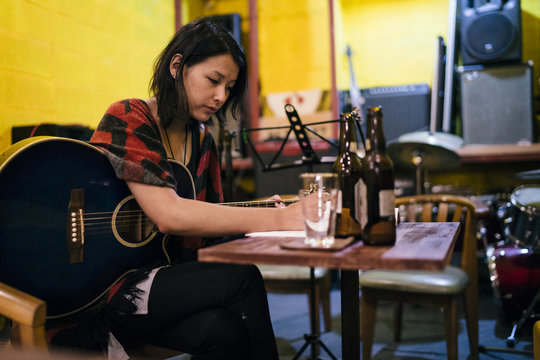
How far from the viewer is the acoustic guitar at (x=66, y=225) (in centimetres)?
100

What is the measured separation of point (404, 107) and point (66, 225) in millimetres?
3177

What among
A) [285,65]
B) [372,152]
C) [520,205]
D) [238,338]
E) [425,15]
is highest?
[425,15]

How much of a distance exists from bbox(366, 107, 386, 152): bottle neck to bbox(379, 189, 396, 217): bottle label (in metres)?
0.11

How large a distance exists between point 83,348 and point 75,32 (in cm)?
230

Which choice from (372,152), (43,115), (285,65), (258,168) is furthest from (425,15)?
(372,152)

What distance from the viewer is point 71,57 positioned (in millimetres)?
2795

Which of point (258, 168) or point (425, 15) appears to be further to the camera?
point (425, 15)

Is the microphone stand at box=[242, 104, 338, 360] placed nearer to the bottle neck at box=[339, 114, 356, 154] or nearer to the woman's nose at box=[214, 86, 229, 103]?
the woman's nose at box=[214, 86, 229, 103]

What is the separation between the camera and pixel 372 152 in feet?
3.29

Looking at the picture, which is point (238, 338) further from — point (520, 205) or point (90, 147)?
point (520, 205)

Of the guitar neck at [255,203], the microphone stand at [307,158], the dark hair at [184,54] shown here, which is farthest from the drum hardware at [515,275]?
the dark hair at [184,54]

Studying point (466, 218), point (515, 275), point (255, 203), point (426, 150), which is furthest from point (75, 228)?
point (426, 150)

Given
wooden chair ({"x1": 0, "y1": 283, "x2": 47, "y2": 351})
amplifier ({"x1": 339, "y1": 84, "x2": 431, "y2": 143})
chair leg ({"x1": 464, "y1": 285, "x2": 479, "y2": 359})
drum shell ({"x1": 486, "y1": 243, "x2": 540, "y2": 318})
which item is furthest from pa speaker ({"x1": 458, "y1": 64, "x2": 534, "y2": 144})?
wooden chair ({"x1": 0, "y1": 283, "x2": 47, "y2": 351})

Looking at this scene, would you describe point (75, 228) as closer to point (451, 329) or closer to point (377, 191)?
point (377, 191)
